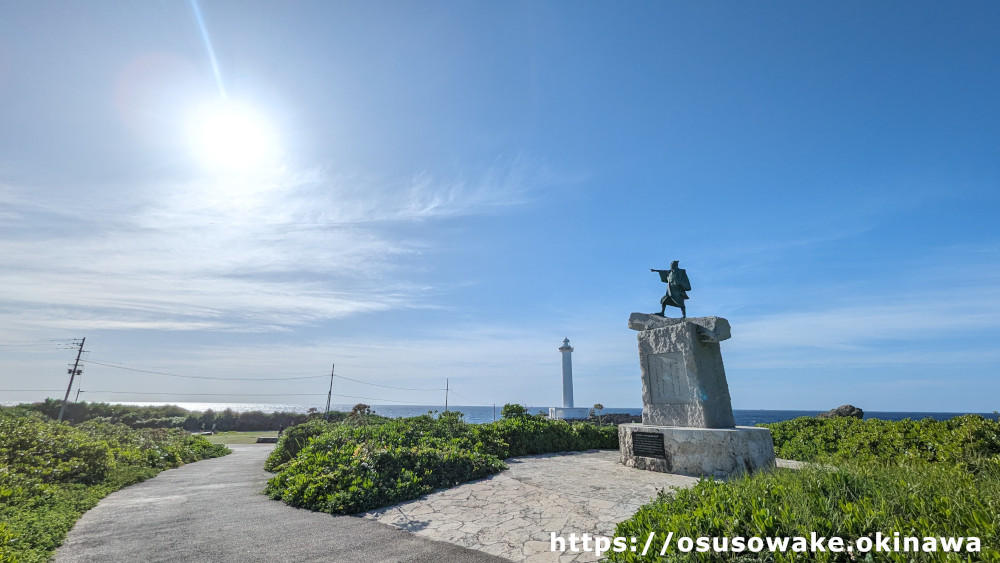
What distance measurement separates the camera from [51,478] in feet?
28.6

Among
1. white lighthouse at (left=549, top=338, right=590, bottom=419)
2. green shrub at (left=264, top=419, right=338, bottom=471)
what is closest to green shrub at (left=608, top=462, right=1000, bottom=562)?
green shrub at (left=264, top=419, right=338, bottom=471)

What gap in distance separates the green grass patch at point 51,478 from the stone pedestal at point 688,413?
9.79 m

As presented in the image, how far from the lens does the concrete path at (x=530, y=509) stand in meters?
5.17

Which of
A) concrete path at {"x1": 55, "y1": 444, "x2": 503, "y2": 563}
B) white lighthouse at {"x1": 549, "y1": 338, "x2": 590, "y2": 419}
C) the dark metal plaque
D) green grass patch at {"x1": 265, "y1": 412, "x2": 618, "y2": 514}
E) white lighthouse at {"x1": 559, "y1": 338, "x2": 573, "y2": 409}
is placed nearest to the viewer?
concrete path at {"x1": 55, "y1": 444, "x2": 503, "y2": 563}

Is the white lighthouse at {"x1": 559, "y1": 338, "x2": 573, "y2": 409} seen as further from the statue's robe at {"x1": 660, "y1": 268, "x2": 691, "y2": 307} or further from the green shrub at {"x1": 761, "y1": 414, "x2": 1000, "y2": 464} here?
the statue's robe at {"x1": 660, "y1": 268, "x2": 691, "y2": 307}

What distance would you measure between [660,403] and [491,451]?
428 cm

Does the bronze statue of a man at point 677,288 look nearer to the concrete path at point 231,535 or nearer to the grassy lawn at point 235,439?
the concrete path at point 231,535

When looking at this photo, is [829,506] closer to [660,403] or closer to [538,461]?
[660,403]

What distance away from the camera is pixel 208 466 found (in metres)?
13.7

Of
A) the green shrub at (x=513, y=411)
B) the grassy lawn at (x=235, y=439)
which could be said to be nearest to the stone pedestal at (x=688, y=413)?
the green shrub at (x=513, y=411)

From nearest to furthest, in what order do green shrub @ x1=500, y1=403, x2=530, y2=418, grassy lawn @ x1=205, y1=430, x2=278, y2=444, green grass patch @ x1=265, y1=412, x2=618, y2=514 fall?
green grass patch @ x1=265, y1=412, x2=618, y2=514 < green shrub @ x1=500, y1=403, x2=530, y2=418 < grassy lawn @ x1=205, y1=430, x2=278, y2=444

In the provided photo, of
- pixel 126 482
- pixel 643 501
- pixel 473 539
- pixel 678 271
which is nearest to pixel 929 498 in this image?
pixel 643 501

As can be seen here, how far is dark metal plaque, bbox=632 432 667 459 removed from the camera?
31.0 ft

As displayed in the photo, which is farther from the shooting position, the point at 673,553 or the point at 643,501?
the point at 643,501
